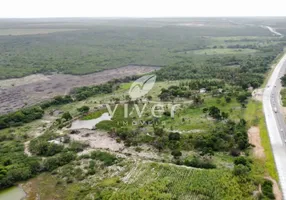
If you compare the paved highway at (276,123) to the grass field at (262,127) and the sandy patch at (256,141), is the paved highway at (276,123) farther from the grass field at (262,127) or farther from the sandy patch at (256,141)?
the sandy patch at (256,141)

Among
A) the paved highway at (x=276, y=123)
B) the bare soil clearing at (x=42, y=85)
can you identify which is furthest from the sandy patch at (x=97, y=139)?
the bare soil clearing at (x=42, y=85)

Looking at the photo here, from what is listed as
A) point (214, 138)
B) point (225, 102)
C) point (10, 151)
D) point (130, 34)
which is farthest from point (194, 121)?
point (130, 34)

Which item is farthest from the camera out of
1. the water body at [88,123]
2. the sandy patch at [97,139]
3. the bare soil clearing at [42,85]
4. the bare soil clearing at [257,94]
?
the bare soil clearing at [42,85]

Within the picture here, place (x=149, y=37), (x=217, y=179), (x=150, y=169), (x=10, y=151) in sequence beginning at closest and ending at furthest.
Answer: (x=217, y=179) → (x=150, y=169) → (x=10, y=151) → (x=149, y=37)

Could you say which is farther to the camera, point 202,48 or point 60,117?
point 202,48

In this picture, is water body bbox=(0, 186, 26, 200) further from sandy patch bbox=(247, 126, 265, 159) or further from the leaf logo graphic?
the leaf logo graphic

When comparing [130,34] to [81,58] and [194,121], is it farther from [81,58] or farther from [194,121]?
[194,121]

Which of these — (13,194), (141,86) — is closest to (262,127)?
(141,86)
